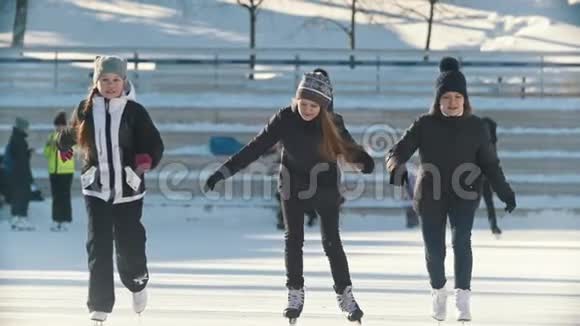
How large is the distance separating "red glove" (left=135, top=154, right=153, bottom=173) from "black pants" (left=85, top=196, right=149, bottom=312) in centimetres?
20

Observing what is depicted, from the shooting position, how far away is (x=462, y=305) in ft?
22.4

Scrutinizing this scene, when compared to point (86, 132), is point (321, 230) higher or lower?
lower

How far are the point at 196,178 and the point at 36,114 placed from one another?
3.68 m

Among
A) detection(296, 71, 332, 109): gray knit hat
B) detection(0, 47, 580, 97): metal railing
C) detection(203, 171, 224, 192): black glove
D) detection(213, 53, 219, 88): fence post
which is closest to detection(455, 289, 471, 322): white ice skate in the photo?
detection(296, 71, 332, 109): gray knit hat

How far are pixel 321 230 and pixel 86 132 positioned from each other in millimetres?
1245

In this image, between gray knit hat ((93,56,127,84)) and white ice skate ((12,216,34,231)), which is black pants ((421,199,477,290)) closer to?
gray knit hat ((93,56,127,84))

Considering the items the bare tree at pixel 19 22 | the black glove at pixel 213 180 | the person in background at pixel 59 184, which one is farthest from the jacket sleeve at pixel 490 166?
the bare tree at pixel 19 22

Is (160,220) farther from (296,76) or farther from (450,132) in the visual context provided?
(450,132)

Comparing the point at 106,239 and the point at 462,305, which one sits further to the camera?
the point at 462,305

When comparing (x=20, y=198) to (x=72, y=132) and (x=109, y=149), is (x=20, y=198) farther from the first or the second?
(x=109, y=149)

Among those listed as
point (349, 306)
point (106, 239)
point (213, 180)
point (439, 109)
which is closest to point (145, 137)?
point (213, 180)

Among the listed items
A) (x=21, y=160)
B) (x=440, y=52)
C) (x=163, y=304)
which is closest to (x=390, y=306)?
(x=163, y=304)

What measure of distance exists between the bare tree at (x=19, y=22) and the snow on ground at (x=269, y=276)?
10.1m

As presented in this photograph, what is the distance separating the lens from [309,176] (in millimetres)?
6812
